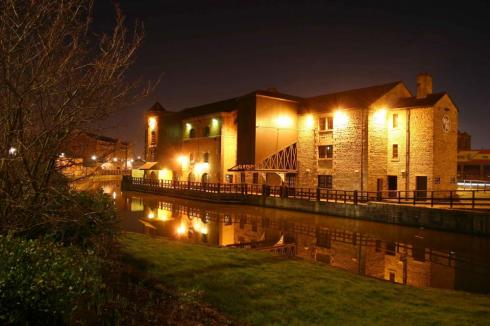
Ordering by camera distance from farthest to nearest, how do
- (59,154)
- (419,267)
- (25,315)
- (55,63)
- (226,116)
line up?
(226,116)
(419,267)
(59,154)
(55,63)
(25,315)

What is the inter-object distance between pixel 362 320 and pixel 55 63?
646 centimetres

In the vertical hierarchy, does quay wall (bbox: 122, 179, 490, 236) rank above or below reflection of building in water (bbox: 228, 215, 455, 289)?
above

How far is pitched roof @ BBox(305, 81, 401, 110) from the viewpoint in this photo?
1113 inches

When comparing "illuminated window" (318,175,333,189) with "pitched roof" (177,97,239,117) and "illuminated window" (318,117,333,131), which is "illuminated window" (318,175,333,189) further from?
"pitched roof" (177,97,239,117)

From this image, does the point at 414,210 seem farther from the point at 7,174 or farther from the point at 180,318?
the point at 7,174

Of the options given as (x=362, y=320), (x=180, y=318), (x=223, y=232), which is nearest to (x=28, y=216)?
(x=180, y=318)

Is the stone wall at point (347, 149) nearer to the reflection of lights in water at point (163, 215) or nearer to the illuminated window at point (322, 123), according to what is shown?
the illuminated window at point (322, 123)

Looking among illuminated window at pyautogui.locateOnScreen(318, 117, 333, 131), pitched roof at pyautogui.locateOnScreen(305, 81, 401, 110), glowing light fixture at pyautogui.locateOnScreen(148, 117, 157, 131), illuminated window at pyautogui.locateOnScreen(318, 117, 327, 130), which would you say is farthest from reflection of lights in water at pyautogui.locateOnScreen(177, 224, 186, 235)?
glowing light fixture at pyautogui.locateOnScreen(148, 117, 157, 131)

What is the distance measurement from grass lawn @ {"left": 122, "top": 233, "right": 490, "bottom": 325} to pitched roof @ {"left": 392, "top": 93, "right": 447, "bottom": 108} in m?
21.2

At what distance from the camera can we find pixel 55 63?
5.25 m

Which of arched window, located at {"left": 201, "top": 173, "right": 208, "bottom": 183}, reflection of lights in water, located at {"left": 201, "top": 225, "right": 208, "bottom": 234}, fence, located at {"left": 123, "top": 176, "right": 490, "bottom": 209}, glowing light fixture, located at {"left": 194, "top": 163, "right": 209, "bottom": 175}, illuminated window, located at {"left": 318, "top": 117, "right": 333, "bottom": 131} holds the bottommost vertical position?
reflection of lights in water, located at {"left": 201, "top": 225, "right": 208, "bottom": 234}

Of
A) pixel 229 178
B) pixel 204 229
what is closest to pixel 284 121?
pixel 229 178

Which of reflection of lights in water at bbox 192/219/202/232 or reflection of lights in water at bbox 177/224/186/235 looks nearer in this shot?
reflection of lights in water at bbox 177/224/186/235

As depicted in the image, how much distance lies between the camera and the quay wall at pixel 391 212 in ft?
55.6
